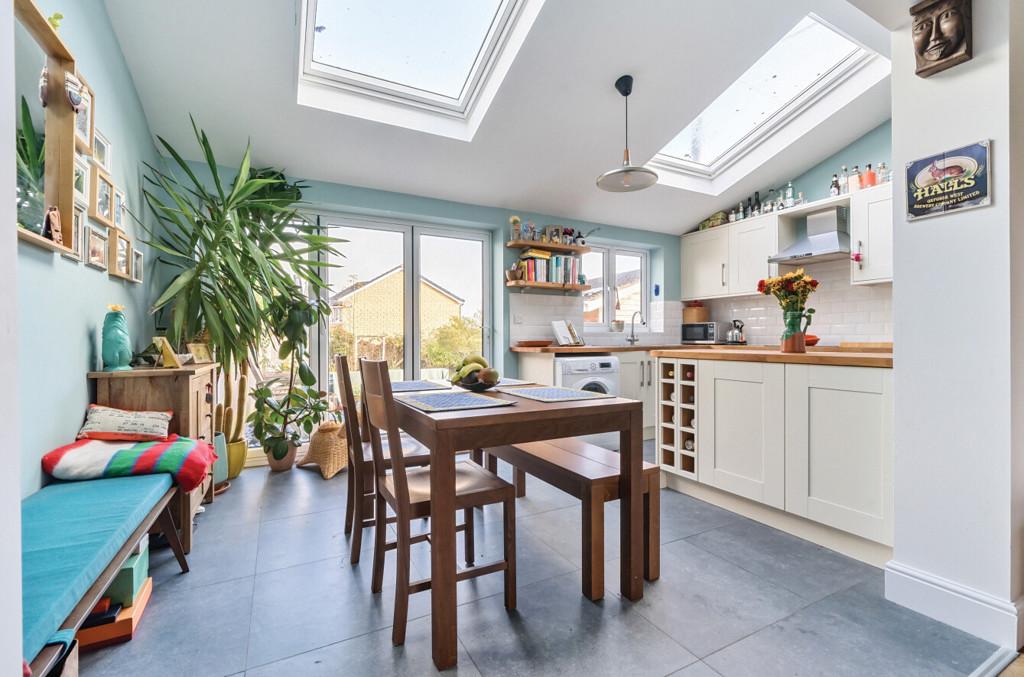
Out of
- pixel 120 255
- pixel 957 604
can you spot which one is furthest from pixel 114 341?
pixel 957 604

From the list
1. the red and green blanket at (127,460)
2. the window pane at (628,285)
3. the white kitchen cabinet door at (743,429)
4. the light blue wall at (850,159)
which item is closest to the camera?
the red and green blanket at (127,460)

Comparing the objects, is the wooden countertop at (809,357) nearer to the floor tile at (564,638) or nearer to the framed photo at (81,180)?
the floor tile at (564,638)

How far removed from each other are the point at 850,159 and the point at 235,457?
554 centimetres

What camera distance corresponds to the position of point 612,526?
2385mm

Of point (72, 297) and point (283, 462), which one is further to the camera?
point (283, 462)

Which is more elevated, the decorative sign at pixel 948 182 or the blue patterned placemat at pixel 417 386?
the decorative sign at pixel 948 182

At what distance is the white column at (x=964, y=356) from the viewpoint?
1.47m

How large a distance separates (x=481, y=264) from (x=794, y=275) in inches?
111

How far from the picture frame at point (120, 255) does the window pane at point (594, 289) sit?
3831 millimetres

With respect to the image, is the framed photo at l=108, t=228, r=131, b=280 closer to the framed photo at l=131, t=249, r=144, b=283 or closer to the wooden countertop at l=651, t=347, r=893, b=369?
the framed photo at l=131, t=249, r=144, b=283

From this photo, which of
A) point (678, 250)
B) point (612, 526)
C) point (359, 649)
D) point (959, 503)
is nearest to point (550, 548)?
point (612, 526)

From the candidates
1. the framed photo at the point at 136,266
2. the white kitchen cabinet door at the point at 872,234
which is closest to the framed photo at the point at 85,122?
the framed photo at the point at 136,266

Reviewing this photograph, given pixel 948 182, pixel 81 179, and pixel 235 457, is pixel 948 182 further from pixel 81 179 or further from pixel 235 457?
pixel 235 457

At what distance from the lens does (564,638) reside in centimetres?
150
